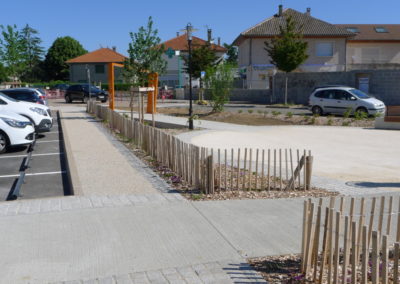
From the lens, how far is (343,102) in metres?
24.2

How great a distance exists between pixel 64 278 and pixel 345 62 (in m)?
49.7

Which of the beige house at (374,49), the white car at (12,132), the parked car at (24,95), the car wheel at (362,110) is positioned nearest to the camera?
the white car at (12,132)

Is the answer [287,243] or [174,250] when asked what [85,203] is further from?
[287,243]

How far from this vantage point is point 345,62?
1981 inches

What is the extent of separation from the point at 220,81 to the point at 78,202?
1743 centimetres

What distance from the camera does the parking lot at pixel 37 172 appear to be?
27.9 feet

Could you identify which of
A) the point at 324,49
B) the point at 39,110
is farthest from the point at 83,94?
the point at 39,110

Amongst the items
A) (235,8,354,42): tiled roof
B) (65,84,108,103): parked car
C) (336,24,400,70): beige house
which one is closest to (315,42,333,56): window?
(235,8,354,42): tiled roof

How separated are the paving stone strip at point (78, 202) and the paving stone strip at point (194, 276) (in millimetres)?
2514

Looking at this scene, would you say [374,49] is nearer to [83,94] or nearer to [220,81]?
[83,94]

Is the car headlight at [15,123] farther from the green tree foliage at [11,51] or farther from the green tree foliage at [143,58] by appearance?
the green tree foliage at [11,51]

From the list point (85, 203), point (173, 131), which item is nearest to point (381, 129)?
point (173, 131)

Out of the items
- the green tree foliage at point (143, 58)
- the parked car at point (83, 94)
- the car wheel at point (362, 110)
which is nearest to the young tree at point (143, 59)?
the green tree foliage at point (143, 58)

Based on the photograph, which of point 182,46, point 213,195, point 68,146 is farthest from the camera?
point 182,46
